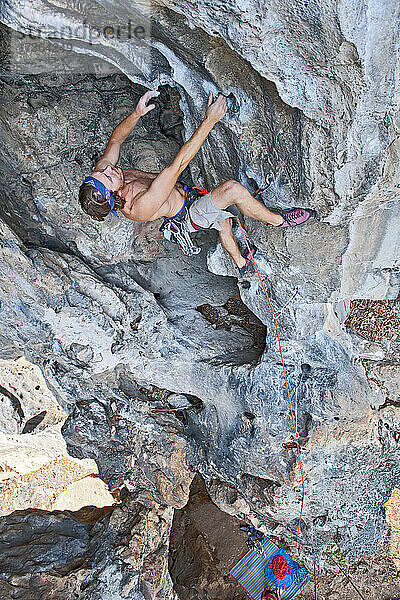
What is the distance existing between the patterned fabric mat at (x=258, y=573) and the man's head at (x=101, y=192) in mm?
3955

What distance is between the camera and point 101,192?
263 centimetres

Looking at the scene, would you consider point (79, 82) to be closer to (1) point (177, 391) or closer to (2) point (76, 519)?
(1) point (177, 391)

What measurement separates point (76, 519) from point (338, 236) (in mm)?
4348

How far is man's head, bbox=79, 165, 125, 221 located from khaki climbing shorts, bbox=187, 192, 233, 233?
562 millimetres

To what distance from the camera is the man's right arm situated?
260cm

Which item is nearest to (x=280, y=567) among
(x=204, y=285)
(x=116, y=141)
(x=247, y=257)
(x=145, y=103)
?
(x=204, y=285)

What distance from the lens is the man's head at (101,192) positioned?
262 cm

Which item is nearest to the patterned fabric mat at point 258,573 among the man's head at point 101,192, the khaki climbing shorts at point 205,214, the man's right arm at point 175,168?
the khaki climbing shorts at point 205,214

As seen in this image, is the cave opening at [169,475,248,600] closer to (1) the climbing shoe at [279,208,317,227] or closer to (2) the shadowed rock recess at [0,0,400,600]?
(2) the shadowed rock recess at [0,0,400,600]

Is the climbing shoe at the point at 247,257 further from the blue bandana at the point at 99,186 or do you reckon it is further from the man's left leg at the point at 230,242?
the blue bandana at the point at 99,186

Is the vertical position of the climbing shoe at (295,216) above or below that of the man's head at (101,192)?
above

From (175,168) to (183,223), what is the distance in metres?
0.64

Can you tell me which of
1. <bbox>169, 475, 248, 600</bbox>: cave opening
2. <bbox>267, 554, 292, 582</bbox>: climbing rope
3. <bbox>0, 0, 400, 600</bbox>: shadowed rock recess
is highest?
<bbox>0, 0, 400, 600</bbox>: shadowed rock recess

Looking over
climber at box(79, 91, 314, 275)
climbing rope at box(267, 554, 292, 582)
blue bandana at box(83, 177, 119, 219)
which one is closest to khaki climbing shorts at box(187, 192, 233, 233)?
climber at box(79, 91, 314, 275)
